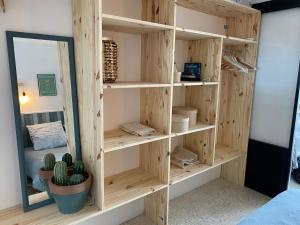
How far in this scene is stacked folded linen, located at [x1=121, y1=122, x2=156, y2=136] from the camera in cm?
175

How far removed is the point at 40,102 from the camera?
57.1 inches

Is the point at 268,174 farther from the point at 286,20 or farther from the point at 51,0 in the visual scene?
the point at 51,0

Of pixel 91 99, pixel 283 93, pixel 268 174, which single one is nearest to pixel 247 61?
pixel 283 93

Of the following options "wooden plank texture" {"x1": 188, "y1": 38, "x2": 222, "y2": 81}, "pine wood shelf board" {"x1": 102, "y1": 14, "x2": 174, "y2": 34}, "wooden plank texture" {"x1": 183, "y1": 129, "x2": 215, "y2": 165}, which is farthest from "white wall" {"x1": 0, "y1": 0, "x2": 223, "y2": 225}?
"wooden plank texture" {"x1": 183, "y1": 129, "x2": 215, "y2": 165}

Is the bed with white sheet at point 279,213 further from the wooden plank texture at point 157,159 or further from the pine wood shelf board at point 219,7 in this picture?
the pine wood shelf board at point 219,7

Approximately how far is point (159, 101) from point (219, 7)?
1.14m

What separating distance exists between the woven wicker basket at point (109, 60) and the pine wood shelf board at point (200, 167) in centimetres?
100

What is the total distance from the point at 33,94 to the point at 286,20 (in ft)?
7.70

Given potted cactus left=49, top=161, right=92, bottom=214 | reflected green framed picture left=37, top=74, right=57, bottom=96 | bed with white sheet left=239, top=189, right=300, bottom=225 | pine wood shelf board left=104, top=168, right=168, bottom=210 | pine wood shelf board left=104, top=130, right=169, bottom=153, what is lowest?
pine wood shelf board left=104, top=168, right=168, bottom=210

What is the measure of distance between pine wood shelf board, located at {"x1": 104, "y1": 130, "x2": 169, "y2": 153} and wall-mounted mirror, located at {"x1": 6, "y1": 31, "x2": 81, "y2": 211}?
235mm

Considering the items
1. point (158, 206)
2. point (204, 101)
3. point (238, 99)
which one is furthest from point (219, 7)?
point (158, 206)

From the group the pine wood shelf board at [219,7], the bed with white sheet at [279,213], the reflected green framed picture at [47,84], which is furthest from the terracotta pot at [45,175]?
the pine wood shelf board at [219,7]

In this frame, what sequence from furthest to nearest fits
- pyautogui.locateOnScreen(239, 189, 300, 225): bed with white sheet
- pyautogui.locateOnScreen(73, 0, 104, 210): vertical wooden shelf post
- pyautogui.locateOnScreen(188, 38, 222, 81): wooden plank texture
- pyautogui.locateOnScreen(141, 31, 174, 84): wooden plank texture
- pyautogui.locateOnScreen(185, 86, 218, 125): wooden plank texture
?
pyautogui.locateOnScreen(185, 86, 218, 125): wooden plank texture < pyautogui.locateOnScreen(188, 38, 222, 81): wooden plank texture < pyautogui.locateOnScreen(141, 31, 174, 84): wooden plank texture < pyautogui.locateOnScreen(73, 0, 104, 210): vertical wooden shelf post < pyautogui.locateOnScreen(239, 189, 300, 225): bed with white sheet

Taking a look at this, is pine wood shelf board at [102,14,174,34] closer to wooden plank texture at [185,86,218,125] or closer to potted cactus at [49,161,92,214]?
wooden plank texture at [185,86,218,125]
